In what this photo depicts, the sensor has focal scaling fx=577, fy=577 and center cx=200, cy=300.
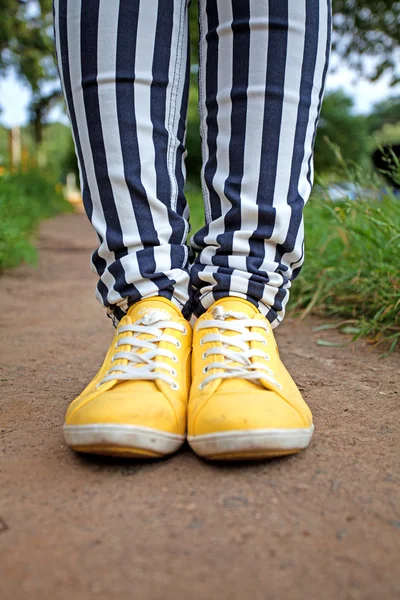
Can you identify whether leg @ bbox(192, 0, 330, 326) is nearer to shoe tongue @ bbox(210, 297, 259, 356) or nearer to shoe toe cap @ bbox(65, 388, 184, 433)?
shoe tongue @ bbox(210, 297, 259, 356)

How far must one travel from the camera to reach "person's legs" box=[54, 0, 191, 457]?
0.96 m

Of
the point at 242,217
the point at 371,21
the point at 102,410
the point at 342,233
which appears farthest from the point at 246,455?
the point at 371,21

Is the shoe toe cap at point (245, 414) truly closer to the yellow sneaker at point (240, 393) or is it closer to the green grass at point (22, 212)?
the yellow sneaker at point (240, 393)

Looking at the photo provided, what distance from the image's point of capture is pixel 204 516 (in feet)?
2.33

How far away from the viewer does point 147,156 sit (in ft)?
3.32

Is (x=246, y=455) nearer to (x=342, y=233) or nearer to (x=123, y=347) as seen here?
(x=123, y=347)

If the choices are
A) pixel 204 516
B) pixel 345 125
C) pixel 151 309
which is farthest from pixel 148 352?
pixel 345 125

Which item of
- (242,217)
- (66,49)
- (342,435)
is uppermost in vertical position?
(66,49)

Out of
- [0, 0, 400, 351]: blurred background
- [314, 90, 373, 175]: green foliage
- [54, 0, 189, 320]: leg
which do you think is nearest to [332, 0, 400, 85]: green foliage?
[0, 0, 400, 351]: blurred background

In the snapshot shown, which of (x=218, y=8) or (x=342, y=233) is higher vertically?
(x=218, y=8)

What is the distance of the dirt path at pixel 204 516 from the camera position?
1.92 feet

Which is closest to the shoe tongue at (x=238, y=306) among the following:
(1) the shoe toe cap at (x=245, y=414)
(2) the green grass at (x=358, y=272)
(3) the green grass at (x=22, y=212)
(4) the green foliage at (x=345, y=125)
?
(1) the shoe toe cap at (x=245, y=414)

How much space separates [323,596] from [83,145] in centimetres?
81

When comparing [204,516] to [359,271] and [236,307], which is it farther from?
[359,271]
